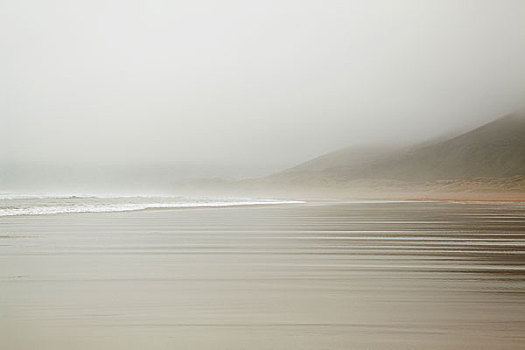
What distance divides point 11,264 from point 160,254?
181cm

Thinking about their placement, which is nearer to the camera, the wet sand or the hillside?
the wet sand

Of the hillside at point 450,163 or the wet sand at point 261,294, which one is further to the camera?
the hillside at point 450,163

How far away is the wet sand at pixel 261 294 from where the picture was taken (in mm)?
3486

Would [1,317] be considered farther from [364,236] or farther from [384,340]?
[364,236]

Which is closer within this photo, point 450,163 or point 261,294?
point 261,294

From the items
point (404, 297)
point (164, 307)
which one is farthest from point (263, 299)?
point (404, 297)

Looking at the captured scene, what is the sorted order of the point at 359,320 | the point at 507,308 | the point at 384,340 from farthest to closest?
1. the point at 507,308
2. the point at 359,320
3. the point at 384,340

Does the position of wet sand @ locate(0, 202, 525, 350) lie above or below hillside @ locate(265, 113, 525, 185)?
below

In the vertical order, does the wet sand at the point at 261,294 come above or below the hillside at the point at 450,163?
below

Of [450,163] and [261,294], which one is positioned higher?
[450,163]

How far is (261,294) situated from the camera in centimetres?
479

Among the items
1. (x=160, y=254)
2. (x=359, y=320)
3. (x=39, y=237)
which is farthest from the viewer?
(x=39, y=237)

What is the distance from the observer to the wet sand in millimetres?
3486

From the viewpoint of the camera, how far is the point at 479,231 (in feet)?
36.7
